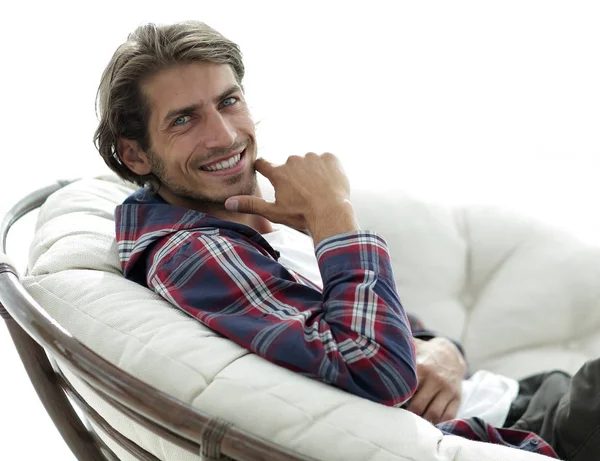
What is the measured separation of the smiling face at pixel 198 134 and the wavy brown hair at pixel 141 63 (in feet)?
0.05

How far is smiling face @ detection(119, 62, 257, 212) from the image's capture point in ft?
4.92

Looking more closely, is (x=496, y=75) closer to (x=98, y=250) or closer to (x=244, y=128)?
(x=244, y=128)

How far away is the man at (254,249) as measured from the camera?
3.90ft

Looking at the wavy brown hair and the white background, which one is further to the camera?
the white background

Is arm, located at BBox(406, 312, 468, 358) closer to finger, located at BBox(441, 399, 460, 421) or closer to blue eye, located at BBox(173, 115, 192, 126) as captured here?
finger, located at BBox(441, 399, 460, 421)

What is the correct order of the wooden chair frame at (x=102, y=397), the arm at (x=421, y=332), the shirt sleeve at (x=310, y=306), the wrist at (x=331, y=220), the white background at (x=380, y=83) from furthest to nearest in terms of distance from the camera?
the white background at (x=380, y=83) < the arm at (x=421, y=332) < the wrist at (x=331, y=220) < the shirt sleeve at (x=310, y=306) < the wooden chair frame at (x=102, y=397)

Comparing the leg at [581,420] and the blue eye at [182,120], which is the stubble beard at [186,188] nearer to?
the blue eye at [182,120]

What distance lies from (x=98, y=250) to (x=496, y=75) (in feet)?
8.52

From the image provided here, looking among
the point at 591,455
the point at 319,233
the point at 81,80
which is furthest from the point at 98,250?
the point at 81,80

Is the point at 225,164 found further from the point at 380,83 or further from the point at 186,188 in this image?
the point at 380,83

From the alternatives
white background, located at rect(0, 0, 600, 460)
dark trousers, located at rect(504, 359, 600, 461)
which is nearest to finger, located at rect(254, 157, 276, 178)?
dark trousers, located at rect(504, 359, 600, 461)

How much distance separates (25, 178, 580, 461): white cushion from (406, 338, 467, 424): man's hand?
271mm

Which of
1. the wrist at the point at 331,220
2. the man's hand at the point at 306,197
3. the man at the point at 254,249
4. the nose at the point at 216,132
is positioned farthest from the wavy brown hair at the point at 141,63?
the wrist at the point at 331,220

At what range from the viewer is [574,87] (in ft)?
11.8
